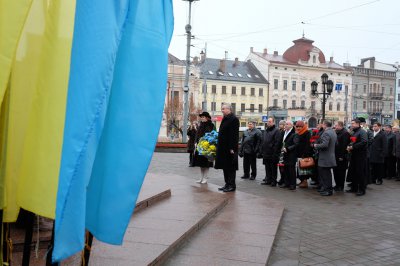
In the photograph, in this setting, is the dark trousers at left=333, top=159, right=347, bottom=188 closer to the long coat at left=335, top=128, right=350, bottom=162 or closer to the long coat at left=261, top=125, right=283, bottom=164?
the long coat at left=335, top=128, right=350, bottom=162

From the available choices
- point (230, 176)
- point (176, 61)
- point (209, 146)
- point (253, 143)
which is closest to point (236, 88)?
point (176, 61)

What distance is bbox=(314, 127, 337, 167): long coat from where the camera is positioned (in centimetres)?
1014

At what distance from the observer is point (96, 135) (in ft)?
5.74

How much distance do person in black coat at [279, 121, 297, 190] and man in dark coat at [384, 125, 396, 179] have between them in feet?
17.4

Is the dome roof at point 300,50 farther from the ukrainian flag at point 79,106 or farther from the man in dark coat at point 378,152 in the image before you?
the ukrainian flag at point 79,106

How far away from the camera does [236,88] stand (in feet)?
239

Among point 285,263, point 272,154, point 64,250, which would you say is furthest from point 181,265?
point 272,154

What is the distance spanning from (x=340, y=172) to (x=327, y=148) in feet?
4.56

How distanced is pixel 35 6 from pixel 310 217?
6831mm

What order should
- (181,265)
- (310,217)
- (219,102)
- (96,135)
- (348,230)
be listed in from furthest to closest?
(219,102) < (310,217) < (348,230) < (181,265) < (96,135)

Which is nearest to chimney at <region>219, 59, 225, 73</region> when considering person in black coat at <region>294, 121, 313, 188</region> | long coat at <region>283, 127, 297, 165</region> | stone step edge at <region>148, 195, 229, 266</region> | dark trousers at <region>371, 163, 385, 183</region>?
dark trousers at <region>371, 163, 385, 183</region>

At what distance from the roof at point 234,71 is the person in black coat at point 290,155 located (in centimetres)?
5847

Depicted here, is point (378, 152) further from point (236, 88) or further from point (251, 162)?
point (236, 88)

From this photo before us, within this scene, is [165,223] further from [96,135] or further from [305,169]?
[305,169]
